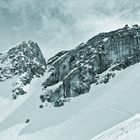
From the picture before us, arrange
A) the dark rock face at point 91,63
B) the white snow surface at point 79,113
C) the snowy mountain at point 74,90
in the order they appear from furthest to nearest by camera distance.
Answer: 1. the dark rock face at point 91,63
2. the snowy mountain at point 74,90
3. the white snow surface at point 79,113

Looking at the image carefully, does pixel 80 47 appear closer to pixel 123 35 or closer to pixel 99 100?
pixel 123 35

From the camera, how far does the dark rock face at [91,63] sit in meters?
113

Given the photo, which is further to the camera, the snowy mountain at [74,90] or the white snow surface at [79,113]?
the snowy mountain at [74,90]

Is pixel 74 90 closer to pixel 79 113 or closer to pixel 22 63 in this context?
pixel 79 113

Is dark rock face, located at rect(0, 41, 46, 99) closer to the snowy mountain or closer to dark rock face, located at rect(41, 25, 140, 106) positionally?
the snowy mountain

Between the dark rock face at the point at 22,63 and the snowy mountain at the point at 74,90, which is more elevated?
the dark rock face at the point at 22,63

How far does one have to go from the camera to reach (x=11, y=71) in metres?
148

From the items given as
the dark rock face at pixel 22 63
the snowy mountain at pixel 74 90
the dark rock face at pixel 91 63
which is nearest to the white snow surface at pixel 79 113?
the snowy mountain at pixel 74 90

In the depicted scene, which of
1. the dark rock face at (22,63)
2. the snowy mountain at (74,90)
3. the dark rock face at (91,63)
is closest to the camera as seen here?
the snowy mountain at (74,90)

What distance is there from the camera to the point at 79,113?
3629 inches

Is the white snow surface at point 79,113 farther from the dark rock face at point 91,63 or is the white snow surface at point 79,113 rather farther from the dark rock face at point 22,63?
the dark rock face at point 22,63

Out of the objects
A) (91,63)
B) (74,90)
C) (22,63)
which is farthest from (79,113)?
(22,63)

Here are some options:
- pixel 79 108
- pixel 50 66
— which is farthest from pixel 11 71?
pixel 79 108

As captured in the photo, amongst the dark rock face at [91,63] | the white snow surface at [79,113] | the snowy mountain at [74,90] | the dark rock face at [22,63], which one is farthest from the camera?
the dark rock face at [22,63]
